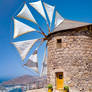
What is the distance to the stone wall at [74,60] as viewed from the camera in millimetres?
10047

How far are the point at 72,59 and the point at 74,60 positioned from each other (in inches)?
6.7

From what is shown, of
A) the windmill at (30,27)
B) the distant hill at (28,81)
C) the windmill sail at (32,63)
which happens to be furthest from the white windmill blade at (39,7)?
the distant hill at (28,81)

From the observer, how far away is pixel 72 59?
34.3 feet

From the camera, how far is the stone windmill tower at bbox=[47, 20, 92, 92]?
10072mm

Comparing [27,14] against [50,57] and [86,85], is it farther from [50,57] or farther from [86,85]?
[86,85]

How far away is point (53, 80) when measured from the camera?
10.8m

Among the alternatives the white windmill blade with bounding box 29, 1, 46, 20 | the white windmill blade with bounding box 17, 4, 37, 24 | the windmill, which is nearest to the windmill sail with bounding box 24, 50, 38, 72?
the windmill

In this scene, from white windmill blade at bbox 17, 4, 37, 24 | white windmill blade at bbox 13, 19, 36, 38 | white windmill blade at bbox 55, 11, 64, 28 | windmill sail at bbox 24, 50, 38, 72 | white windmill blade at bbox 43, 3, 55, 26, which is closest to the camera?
windmill sail at bbox 24, 50, 38, 72

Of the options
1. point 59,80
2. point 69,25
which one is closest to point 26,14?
point 69,25

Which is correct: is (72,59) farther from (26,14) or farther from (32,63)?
(26,14)

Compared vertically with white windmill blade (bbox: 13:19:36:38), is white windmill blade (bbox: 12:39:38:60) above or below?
below

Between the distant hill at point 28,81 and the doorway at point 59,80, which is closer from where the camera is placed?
the doorway at point 59,80

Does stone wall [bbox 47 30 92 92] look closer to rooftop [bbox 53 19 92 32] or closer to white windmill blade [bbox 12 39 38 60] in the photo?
rooftop [bbox 53 19 92 32]

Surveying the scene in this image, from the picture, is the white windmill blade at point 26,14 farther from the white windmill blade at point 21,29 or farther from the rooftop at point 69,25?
the rooftop at point 69,25
